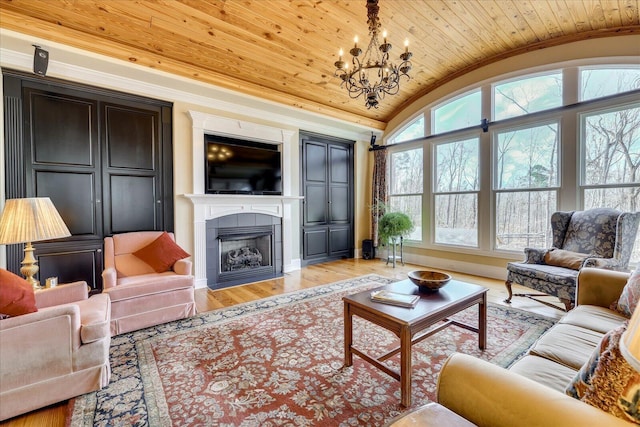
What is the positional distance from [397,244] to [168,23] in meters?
4.92

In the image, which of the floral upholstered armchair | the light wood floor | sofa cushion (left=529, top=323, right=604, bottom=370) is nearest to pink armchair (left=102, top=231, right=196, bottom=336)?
the light wood floor

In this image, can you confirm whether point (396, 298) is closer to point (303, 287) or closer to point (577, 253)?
point (303, 287)

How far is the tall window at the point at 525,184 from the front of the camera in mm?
3973

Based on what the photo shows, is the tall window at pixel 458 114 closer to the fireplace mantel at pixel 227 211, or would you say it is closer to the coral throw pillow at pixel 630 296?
the fireplace mantel at pixel 227 211

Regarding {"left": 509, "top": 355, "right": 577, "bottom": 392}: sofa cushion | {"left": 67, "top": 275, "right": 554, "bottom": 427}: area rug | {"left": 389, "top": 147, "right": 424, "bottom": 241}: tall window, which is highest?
{"left": 389, "top": 147, "right": 424, "bottom": 241}: tall window

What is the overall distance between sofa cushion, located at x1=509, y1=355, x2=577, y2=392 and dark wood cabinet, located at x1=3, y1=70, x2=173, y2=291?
413 cm

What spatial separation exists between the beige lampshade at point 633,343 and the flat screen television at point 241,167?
14.1ft

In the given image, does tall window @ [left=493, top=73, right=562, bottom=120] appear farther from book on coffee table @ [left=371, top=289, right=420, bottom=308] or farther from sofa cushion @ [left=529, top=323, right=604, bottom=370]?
book on coffee table @ [left=371, top=289, right=420, bottom=308]

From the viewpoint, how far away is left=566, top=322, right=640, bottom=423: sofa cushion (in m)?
0.69

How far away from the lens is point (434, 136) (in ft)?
16.8

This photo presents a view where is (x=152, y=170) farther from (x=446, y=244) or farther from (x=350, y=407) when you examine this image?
(x=446, y=244)

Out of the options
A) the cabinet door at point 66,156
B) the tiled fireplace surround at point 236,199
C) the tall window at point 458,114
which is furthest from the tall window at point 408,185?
the cabinet door at point 66,156

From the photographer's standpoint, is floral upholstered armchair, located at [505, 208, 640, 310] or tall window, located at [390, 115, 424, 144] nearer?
floral upholstered armchair, located at [505, 208, 640, 310]

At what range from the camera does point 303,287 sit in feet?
13.2
